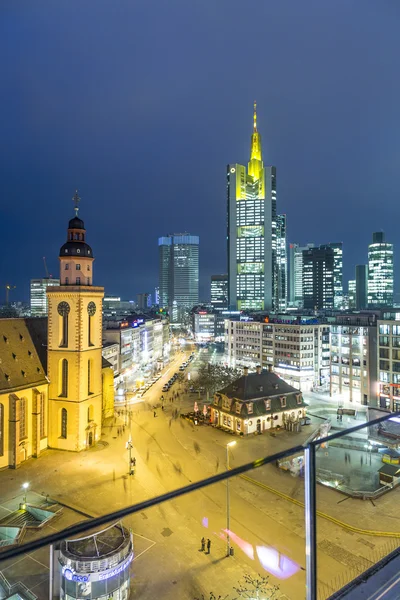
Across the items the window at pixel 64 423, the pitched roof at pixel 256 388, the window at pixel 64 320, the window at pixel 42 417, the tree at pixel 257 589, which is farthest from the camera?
the pitched roof at pixel 256 388

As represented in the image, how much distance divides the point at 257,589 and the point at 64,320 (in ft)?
86.0

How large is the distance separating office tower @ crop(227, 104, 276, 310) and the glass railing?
406 feet

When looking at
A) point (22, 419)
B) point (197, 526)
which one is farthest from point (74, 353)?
point (197, 526)

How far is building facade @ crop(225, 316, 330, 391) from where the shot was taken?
65625 mm

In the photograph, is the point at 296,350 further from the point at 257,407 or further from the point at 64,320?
the point at 64,320

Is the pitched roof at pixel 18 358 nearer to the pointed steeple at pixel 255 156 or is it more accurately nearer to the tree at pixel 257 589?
the tree at pixel 257 589

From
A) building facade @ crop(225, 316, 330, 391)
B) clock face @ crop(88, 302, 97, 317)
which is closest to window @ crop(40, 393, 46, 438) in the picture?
clock face @ crop(88, 302, 97, 317)

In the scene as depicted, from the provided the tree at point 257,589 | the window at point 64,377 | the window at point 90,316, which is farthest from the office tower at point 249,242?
the tree at point 257,589

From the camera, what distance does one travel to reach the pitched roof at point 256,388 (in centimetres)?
4181

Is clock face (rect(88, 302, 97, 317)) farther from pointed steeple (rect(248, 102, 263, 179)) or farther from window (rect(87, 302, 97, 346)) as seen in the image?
pointed steeple (rect(248, 102, 263, 179))

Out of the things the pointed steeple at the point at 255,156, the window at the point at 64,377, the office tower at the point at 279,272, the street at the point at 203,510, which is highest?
the pointed steeple at the point at 255,156

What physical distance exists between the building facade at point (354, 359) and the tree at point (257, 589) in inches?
1607

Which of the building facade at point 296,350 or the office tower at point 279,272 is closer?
the building facade at point 296,350

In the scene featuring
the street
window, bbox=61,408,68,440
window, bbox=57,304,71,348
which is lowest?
the street
